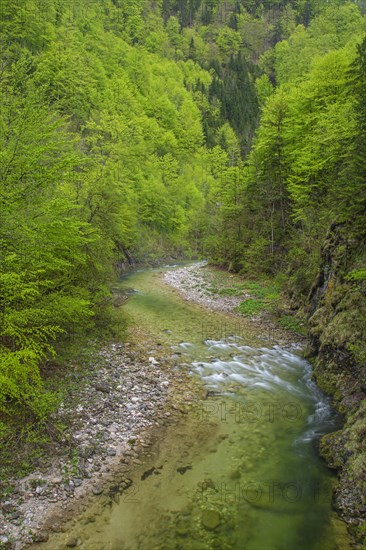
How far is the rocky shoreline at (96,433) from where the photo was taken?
572 centimetres

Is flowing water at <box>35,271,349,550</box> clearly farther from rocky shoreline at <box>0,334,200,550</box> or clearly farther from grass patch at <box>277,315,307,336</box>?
grass patch at <box>277,315,307,336</box>

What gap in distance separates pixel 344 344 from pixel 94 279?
847 cm

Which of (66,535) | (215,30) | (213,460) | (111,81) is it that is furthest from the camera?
(215,30)

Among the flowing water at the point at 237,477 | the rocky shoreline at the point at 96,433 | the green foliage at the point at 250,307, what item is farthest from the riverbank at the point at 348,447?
the green foliage at the point at 250,307

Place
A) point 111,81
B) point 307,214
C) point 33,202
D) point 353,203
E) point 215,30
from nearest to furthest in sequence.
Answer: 1. point 33,202
2. point 353,203
3. point 307,214
4. point 111,81
5. point 215,30

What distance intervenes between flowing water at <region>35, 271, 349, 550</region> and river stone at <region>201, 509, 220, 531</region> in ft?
0.06

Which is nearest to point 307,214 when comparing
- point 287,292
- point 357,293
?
point 287,292

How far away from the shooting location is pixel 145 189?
155 feet

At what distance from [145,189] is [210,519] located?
44.6 metres

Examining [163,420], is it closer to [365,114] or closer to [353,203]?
[353,203]

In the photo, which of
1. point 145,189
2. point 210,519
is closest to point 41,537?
point 210,519

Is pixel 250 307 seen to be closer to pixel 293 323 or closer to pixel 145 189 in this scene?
pixel 293 323

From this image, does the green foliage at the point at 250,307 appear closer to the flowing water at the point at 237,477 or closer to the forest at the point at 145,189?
the forest at the point at 145,189

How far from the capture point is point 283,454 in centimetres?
778
